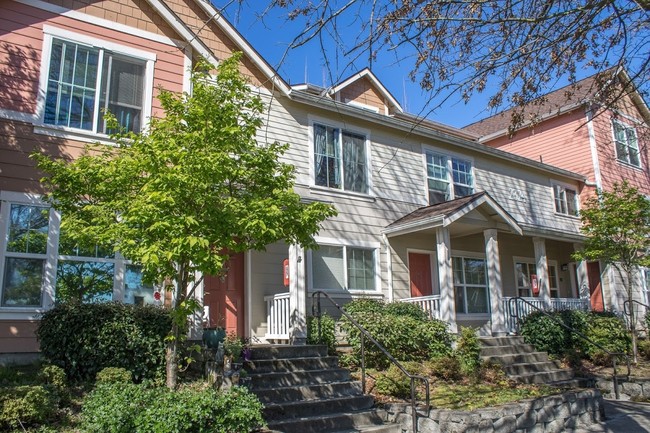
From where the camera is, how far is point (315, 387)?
28.2 ft

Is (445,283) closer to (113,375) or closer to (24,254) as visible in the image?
(113,375)

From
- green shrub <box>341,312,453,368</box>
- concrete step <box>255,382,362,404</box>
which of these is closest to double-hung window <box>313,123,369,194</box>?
green shrub <box>341,312,453,368</box>

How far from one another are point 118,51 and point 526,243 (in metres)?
14.0

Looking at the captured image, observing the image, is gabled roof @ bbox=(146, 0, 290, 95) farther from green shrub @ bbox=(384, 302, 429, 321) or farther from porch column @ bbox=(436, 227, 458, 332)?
green shrub @ bbox=(384, 302, 429, 321)

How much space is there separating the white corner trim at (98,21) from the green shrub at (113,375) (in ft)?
22.0

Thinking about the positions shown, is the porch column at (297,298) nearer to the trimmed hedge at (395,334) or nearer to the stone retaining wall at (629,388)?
the trimmed hedge at (395,334)

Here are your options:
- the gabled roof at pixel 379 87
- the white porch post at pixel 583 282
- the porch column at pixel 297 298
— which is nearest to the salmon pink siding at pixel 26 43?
the porch column at pixel 297 298

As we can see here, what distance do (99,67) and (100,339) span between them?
5.35m

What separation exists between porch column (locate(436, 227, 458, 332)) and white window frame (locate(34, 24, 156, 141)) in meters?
7.18

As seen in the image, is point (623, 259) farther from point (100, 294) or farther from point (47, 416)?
point (47, 416)

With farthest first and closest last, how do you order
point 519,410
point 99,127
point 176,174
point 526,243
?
point 526,243, point 99,127, point 519,410, point 176,174

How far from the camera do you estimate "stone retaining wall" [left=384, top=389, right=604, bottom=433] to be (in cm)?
773

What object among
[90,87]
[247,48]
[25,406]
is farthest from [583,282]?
[25,406]

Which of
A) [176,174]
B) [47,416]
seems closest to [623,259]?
[176,174]
